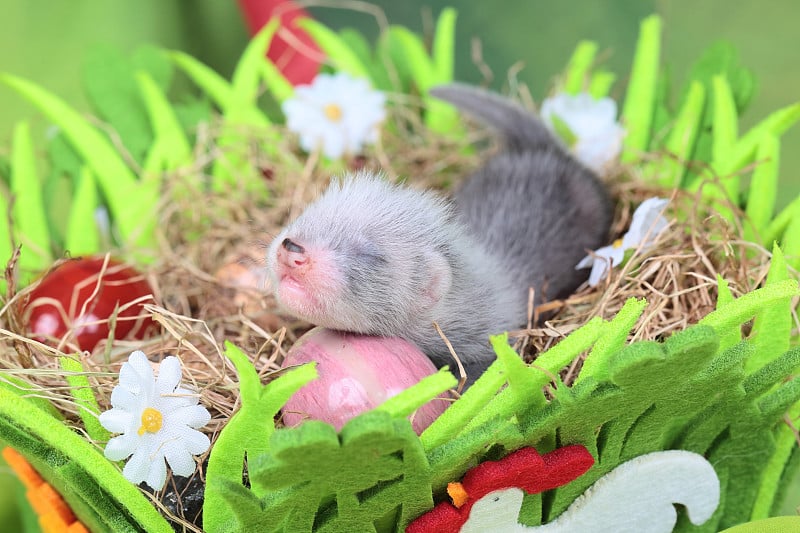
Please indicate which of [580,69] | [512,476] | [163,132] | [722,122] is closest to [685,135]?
[722,122]

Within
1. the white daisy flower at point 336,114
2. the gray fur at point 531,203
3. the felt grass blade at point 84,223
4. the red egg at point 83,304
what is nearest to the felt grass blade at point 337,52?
the white daisy flower at point 336,114

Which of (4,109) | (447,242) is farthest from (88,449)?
(4,109)

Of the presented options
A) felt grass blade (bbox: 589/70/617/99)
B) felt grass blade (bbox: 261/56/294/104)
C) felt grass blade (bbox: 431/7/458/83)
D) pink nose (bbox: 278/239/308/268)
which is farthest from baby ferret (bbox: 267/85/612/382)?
felt grass blade (bbox: 261/56/294/104)

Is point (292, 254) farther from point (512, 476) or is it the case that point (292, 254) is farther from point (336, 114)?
point (336, 114)

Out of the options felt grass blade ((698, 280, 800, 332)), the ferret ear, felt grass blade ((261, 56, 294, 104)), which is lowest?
the ferret ear

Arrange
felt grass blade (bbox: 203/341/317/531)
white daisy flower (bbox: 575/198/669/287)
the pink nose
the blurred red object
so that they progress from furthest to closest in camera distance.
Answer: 1. the blurred red object
2. white daisy flower (bbox: 575/198/669/287)
3. the pink nose
4. felt grass blade (bbox: 203/341/317/531)

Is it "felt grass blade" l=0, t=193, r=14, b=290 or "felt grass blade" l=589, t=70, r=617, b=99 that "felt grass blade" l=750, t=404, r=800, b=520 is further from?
"felt grass blade" l=0, t=193, r=14, b=290

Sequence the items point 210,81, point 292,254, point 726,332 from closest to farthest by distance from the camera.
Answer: point 726,332 → point 292,254 → point 210,81
